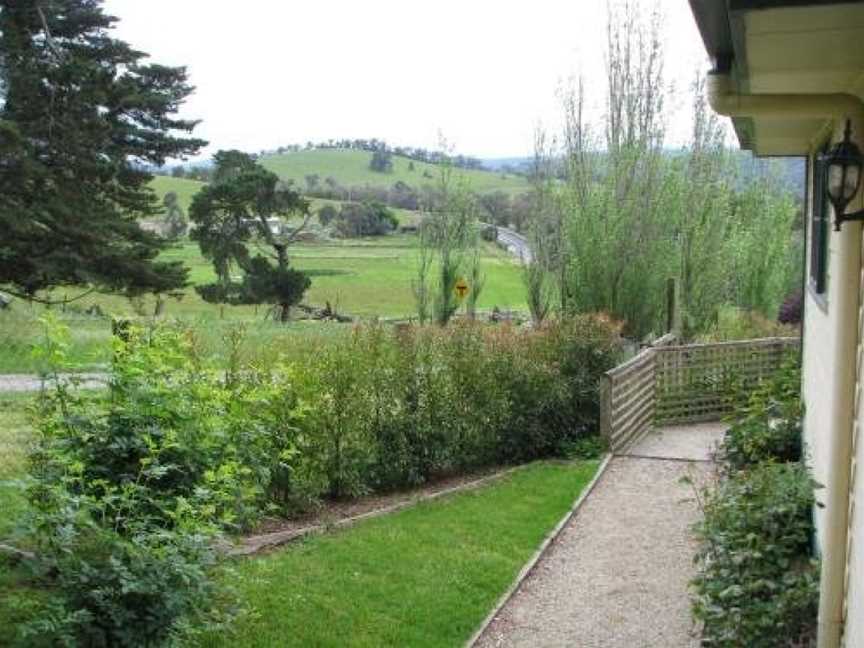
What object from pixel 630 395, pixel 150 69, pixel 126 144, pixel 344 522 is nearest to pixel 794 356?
pixel 630 395

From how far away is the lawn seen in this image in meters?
5.12

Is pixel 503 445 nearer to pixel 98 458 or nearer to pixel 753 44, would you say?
pixel 98 458

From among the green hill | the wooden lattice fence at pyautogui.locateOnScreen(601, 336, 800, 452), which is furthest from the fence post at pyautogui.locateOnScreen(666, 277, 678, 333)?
the green hill

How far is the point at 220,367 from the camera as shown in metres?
7.30

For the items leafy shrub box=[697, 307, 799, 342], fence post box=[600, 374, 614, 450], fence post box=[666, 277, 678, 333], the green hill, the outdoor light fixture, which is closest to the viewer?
the outdoor light fixture

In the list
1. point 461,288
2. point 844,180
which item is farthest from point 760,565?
point 461,288

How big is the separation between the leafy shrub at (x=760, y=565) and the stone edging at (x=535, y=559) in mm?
1371

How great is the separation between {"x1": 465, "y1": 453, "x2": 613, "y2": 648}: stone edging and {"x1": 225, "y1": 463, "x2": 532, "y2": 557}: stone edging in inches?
44.6

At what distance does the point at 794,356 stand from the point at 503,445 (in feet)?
17.3

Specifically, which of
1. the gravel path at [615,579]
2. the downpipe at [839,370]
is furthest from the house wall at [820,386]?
the gravel path at [615,579]

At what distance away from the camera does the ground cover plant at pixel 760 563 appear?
13.6ft

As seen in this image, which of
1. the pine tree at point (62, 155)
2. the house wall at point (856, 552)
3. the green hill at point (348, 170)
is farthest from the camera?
the green hill at point (348, 170)

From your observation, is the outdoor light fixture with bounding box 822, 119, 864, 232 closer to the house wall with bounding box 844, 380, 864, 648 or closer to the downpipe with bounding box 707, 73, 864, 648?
the downpipe with bounding box 707, 73, 864, 648

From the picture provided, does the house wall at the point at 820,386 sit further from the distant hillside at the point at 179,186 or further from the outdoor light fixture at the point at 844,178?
the distant hillside at the point at 179,186
